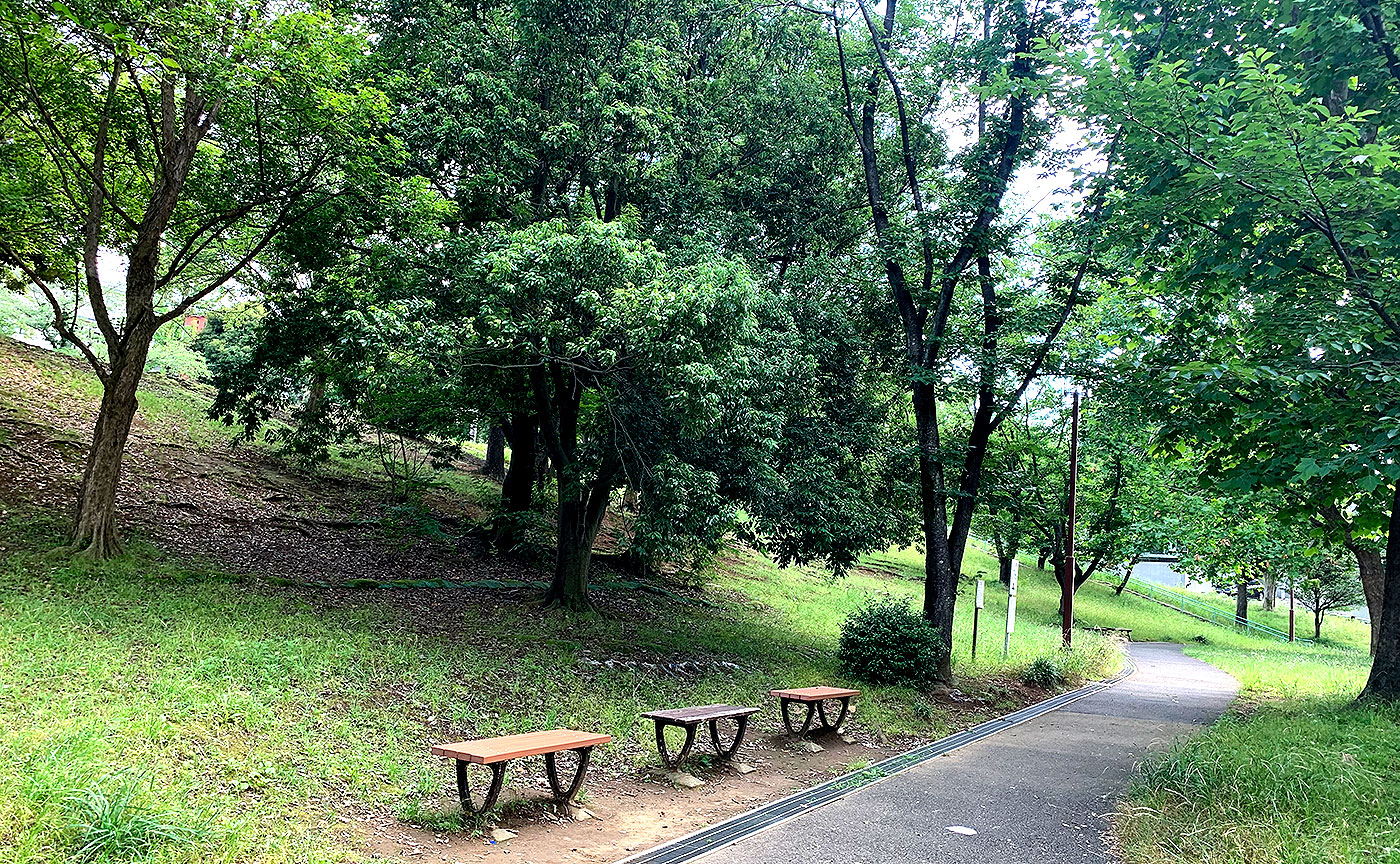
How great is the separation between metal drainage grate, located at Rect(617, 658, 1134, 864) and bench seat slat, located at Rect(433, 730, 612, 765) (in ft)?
2.89

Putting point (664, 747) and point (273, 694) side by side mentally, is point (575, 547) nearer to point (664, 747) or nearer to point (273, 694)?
point (664, 747)

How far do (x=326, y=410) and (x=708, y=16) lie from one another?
8.81m

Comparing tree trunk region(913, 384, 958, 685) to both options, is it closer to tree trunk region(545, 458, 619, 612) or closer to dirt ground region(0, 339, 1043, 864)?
dirt ground region(0, 339, 1043, 864)

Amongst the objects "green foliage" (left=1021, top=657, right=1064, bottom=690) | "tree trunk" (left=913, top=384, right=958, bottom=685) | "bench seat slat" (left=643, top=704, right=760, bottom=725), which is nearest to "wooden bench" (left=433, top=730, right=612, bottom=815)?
"bench seat slat" (left=643, top=704, right=760, bottom=725)

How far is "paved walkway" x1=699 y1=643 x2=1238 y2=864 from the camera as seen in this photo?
5.09m

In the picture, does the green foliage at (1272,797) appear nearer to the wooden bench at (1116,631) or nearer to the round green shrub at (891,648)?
the round green shrub at (891,648)

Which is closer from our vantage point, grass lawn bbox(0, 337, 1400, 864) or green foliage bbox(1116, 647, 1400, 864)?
grass lawn bbox(0, 337, 1400, 864)

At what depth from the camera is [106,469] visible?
8.95 meters

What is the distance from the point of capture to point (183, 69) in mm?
7809

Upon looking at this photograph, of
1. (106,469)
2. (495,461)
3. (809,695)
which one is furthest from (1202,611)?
(106,469)

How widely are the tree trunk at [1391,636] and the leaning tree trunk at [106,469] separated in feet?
48.8

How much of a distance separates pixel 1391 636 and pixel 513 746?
10452 mm

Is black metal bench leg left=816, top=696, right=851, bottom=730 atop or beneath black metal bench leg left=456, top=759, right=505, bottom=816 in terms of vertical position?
beneath

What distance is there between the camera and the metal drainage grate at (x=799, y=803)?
194 inches
